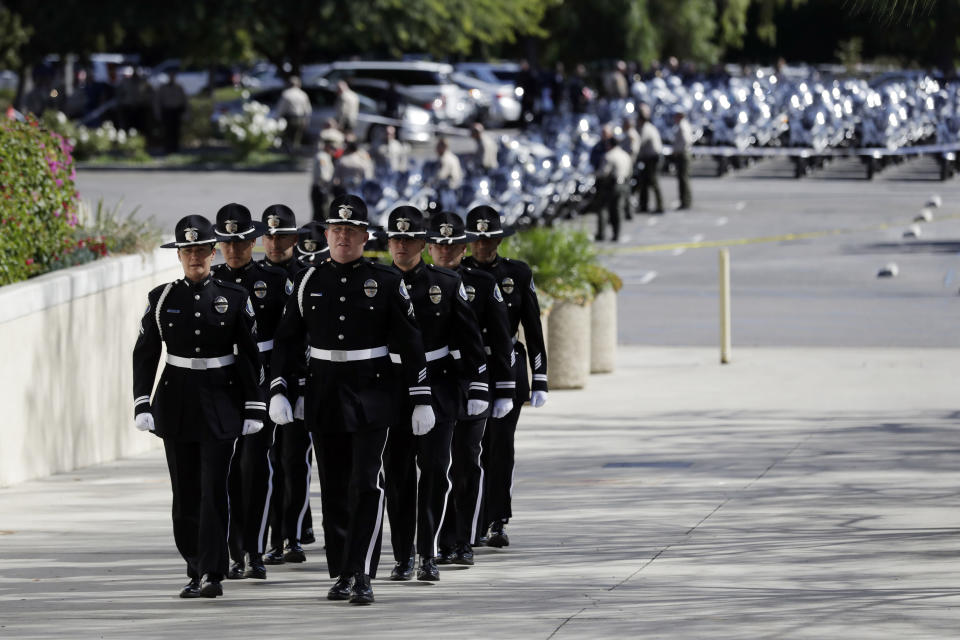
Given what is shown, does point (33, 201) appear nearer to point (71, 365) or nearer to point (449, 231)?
point (71, 365)

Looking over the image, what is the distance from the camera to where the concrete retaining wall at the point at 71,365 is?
12375 millimetres

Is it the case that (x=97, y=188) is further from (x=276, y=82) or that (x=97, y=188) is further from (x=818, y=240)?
(x=276, y=82)

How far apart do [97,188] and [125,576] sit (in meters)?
27.1

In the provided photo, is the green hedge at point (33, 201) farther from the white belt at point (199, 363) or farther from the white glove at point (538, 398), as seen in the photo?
the white glove at point (538, 398)

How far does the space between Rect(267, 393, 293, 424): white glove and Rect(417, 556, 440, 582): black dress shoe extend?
102 centimetres

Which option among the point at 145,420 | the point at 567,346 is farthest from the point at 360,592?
the point at 567,346

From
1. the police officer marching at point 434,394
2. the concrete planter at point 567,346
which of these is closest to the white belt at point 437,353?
the police officer marching at point 434,394

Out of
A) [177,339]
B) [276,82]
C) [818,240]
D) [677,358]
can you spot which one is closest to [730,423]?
[677,358]

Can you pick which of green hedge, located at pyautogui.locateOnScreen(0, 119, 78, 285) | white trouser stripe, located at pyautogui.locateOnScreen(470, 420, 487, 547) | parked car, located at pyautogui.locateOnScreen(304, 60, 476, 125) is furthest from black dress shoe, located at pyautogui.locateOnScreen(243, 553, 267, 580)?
parked car, located at pyautogui.locateOnScreen(304, 60, 476, 125)

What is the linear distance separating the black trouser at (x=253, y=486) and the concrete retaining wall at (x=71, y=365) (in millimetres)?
3246

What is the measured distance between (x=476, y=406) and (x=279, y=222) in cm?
168

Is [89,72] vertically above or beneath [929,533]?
above

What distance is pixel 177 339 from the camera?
897 cm

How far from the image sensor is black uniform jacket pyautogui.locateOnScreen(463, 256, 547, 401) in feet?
33.9
